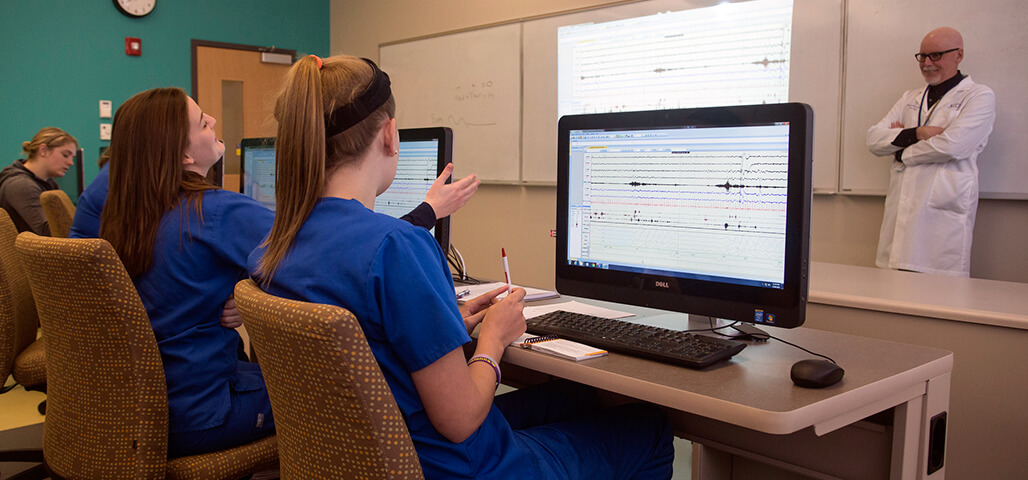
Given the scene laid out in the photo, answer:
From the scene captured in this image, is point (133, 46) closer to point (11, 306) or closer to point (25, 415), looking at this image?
point (25, 415)

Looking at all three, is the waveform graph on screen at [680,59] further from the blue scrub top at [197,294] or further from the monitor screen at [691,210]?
the blue scrub top at [197,294]

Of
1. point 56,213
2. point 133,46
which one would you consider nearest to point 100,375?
point 56,213

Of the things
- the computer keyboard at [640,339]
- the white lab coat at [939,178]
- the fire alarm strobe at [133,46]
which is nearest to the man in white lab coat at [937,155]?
the white lab coat at [939,178]

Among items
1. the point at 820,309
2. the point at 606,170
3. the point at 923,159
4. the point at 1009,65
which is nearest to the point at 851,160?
the point at 923,159

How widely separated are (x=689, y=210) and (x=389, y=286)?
2.16 feet

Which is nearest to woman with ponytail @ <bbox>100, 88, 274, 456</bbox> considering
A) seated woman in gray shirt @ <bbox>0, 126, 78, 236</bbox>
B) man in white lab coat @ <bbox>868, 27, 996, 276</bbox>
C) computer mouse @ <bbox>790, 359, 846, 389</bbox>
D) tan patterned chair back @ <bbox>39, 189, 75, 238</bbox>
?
computer mouse @ <bbox>790, 359, 846, 389</bbox>

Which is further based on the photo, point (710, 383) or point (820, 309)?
point (820, 309)

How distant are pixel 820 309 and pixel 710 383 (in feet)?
2.98

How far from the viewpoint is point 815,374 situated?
104 centimetres

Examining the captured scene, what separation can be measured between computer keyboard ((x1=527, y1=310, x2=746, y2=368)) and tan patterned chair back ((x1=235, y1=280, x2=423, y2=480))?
0.44m

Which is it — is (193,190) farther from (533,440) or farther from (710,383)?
(710,383)

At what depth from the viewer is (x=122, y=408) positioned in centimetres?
133

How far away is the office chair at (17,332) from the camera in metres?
1.79

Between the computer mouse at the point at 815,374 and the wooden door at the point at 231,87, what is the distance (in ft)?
17.5
